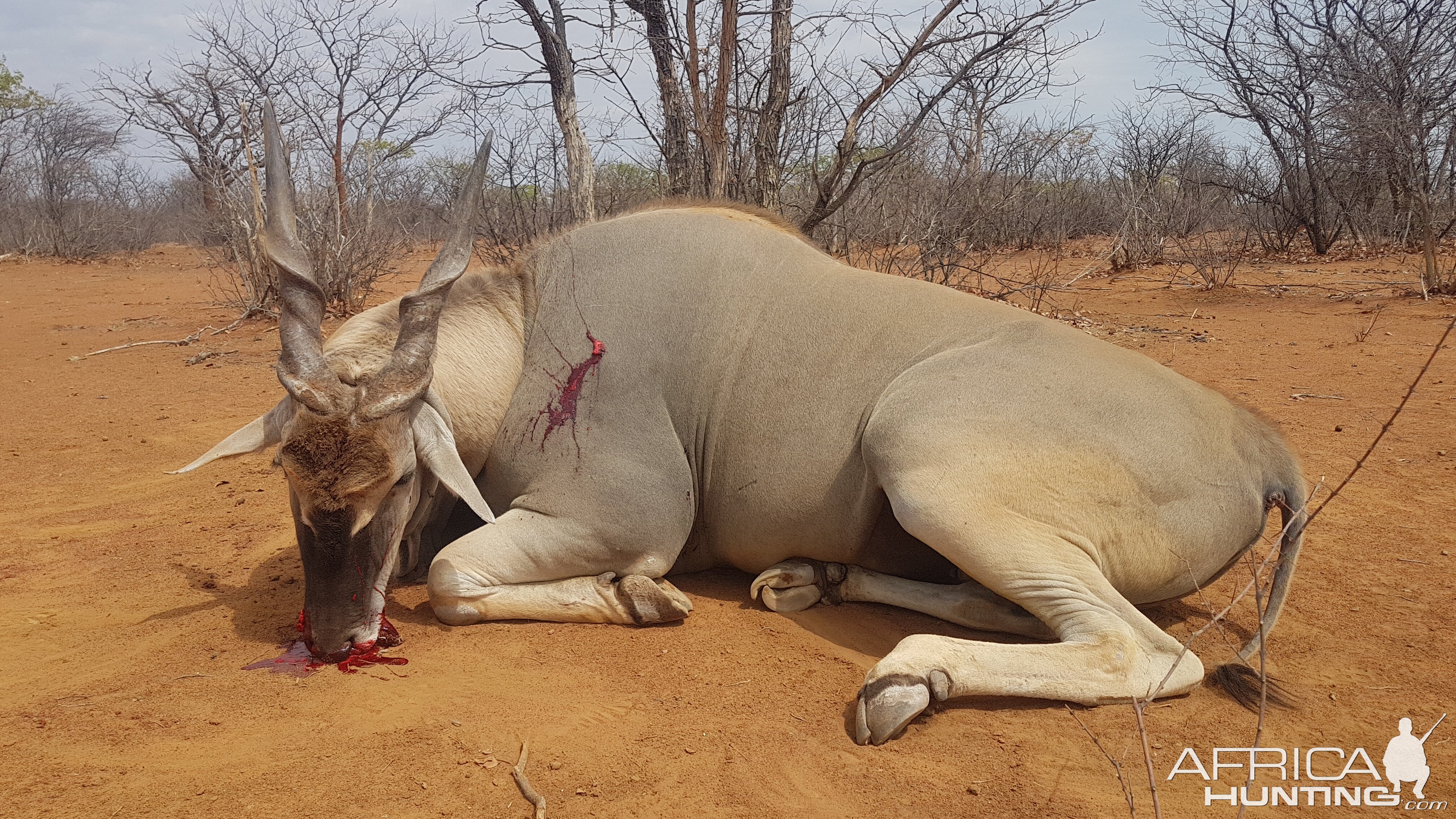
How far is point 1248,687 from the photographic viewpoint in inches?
132

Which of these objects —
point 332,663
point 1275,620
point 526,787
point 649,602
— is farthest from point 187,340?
point 1275,620

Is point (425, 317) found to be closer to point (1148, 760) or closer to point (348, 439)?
point (348, 439)

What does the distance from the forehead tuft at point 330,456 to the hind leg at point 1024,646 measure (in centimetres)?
182

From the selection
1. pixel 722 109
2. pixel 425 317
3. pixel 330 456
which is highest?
pixel 722 109

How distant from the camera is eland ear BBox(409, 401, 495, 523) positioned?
144 inches

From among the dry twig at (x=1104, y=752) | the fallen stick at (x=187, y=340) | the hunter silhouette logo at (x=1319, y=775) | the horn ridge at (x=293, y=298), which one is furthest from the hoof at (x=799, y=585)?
the fallen stick at (x=187, y=340)

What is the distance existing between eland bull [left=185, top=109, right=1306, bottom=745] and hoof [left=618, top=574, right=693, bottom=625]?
16 millimetres

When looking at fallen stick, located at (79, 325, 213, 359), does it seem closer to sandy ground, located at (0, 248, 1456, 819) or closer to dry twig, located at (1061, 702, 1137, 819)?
sandy ground, located at (0, 248, 1456, 819)

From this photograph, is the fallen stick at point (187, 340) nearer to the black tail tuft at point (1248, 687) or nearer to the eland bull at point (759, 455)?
the eland bull at point (759, 455)

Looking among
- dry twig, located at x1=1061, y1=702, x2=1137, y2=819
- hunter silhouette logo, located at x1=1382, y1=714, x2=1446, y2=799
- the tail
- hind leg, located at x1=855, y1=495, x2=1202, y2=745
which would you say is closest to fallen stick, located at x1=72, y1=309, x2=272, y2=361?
hind leg, located at x1=855, y1=495, x2=1202, y2=745

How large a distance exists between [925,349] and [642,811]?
7.06ft

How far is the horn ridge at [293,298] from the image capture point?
341cm

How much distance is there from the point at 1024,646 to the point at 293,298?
108 inches

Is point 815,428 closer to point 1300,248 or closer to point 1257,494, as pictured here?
point 1257,494
